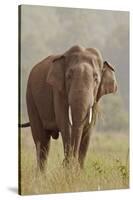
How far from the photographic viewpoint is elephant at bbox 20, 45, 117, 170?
672 cm

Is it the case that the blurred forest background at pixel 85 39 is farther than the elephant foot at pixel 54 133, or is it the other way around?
the elephant foot at pixel 54 133

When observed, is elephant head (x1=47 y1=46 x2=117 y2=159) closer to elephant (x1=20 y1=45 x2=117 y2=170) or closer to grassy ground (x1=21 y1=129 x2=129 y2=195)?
elephant (x1=20 y1=45 x2=117 y2=170)

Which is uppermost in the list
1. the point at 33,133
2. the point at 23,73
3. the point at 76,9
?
the point at 76,9

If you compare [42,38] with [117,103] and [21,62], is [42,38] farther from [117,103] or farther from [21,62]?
[117,103]

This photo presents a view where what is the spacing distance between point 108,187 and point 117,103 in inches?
26.0

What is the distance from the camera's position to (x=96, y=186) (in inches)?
274

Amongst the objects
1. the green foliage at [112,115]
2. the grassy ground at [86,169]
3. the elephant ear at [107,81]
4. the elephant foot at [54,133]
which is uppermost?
the elephant ear at [107,81]

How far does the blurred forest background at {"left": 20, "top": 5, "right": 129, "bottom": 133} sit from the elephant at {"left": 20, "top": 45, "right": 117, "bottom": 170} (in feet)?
0.23

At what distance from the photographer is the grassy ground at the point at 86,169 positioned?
6707 mm

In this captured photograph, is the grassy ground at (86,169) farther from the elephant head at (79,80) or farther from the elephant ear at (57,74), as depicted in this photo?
Answer: the elephant ear at (57,74)

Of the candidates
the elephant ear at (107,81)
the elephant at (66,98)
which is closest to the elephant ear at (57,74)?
the elephant at (66,98)

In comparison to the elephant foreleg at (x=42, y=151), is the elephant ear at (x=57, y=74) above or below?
above

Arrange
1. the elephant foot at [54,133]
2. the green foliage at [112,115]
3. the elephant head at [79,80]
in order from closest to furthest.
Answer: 1. the elephant head at [79,80]
2. the elephant foot at [54,133]
3. the green foliage at [112,115]

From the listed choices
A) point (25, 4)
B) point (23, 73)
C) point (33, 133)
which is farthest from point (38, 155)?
point (25, 4)
